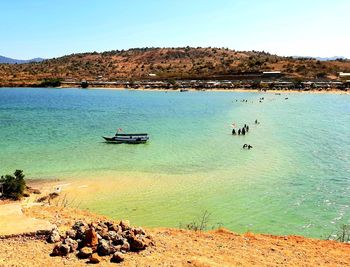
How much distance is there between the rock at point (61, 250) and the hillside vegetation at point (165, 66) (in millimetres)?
113500

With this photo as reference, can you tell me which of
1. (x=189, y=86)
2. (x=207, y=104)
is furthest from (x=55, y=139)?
(x=189, y=86)

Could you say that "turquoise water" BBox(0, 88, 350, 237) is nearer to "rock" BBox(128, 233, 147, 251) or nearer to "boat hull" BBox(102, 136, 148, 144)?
"boat hull" BBox(102, 136, 148, 144)

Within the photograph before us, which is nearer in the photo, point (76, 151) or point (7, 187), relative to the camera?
point (7, 187)

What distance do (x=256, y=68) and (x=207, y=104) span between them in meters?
56.3

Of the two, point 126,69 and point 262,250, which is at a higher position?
Result: point 126,69

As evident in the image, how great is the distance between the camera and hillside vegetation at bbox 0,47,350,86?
131m

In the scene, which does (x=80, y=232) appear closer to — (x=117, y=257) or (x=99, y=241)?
(x=99, y=241)

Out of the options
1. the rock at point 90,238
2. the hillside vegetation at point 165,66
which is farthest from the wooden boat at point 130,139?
the hillside vegetation at point 165,66

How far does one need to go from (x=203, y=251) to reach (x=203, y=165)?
1656 cm

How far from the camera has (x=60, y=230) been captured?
15.2 meters

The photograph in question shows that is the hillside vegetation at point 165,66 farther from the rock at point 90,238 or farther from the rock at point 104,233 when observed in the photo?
the rock at point 90,238

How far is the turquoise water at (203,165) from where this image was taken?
2011cm

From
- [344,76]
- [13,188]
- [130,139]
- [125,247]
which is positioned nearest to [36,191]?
[13,188]

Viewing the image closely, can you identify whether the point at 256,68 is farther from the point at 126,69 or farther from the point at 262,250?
the point at 262,250
